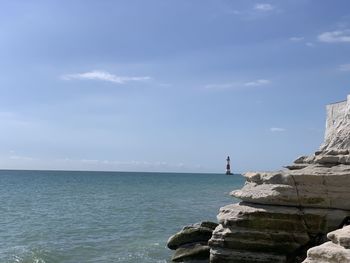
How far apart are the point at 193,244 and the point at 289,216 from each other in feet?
19.2

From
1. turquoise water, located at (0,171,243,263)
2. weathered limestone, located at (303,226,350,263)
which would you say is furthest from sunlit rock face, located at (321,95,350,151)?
weathered limestone, located at (303,226,350,263)

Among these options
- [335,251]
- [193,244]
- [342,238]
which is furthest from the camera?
[193,244]

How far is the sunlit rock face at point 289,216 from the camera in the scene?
15.0m

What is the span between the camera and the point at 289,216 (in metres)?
15.2

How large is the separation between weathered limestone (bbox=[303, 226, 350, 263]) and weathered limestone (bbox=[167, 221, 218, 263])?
9484 millimetres

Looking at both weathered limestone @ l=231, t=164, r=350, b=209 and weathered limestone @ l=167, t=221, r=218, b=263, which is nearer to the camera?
weathered limestone @ l=231, t=164, r=350, b=209

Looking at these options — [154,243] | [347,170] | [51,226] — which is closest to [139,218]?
[51,226]

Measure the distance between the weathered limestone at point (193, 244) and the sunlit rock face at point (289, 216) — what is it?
3.08 metres

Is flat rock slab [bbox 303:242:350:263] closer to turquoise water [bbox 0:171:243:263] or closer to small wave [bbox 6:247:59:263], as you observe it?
turquoise water [bbox 0:171:243:263]

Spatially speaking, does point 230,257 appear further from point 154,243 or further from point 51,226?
point 51,226

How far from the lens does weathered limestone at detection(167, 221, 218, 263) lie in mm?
19016

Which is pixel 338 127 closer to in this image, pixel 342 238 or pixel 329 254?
pixel 342 238

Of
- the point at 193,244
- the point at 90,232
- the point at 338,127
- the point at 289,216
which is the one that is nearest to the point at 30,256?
the point at 193,244

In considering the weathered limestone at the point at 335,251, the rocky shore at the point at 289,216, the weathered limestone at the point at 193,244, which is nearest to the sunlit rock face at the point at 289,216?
the rocky shore at the point at 289,216
